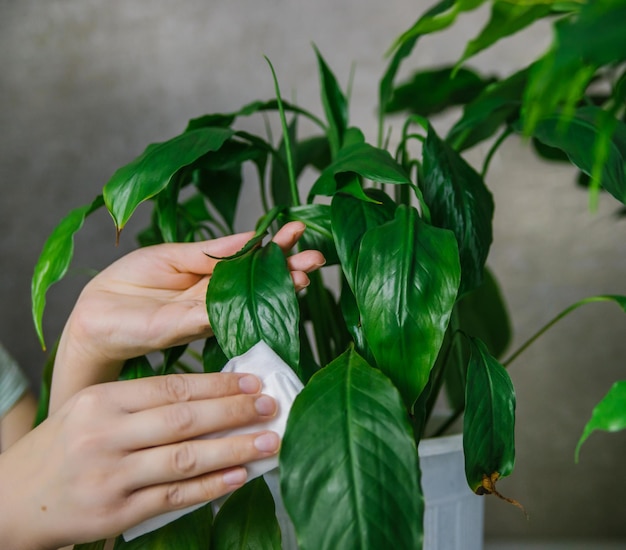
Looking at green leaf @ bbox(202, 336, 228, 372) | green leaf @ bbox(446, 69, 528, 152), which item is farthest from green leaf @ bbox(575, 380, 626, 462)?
green leaf @ bbox(446, 69, 528, 152)

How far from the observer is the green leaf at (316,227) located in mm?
664

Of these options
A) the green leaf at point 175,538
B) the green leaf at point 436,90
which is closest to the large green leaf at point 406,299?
the green leaf at point 175,538

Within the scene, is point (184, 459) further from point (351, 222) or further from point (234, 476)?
point (351, 222)

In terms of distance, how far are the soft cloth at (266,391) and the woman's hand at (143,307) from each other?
7 cm

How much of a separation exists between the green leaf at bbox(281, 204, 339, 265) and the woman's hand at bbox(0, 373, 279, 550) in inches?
7.4

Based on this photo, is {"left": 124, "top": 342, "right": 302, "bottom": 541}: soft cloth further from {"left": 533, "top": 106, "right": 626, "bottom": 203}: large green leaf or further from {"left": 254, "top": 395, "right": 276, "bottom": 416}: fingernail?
{"left": 533, "top": 106, "right": 626, "bottom": 203}: large green leaf

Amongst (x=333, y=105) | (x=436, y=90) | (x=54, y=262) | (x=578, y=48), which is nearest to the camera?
(x=578, y=48)

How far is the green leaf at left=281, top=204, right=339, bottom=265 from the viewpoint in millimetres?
664

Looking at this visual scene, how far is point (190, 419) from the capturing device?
1.72ft

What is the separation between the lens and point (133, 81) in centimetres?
121

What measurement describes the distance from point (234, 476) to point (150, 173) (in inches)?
11.6

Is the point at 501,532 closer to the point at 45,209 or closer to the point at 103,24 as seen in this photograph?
the point at 45,209

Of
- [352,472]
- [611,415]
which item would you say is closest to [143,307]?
[352,472]

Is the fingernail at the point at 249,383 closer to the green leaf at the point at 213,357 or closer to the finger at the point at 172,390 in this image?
the finger at the point at 172,390
